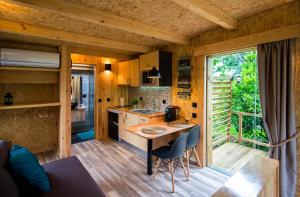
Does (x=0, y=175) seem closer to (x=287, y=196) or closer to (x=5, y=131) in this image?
(x=5, y=131)

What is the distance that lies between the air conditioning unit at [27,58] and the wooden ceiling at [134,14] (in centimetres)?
45

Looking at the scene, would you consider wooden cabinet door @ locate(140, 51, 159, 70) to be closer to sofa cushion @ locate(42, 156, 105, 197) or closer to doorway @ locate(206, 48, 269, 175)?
doorway @ locate(206, 48, 269, 175)

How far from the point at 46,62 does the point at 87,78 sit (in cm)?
263

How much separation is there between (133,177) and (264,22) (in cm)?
295

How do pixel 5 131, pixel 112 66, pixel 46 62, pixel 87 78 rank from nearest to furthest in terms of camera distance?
pixel 46 62 → pixel 5 131 → pixel 112 66 → pixel 87 78

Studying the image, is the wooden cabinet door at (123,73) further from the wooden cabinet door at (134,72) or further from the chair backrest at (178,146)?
the chair backrest at (178,146)

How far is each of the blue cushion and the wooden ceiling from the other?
1492 millimetres

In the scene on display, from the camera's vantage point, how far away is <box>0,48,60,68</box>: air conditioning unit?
104 inches

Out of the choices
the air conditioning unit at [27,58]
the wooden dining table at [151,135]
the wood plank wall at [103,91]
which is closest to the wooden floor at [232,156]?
the wooden dining table at [151,135]

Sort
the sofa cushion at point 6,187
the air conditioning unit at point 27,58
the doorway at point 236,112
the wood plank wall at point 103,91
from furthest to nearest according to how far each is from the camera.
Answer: the wood plank wall at point 103,91 < the doorway at point 236,112 < the air conditioning unit at point 27,58 < the sofa cushion at point 6,187

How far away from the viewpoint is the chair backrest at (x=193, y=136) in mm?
2663

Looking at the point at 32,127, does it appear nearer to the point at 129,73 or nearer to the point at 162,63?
the point at 129,73

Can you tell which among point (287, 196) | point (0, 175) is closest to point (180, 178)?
point (287, 196)

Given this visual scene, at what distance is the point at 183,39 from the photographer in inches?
120
